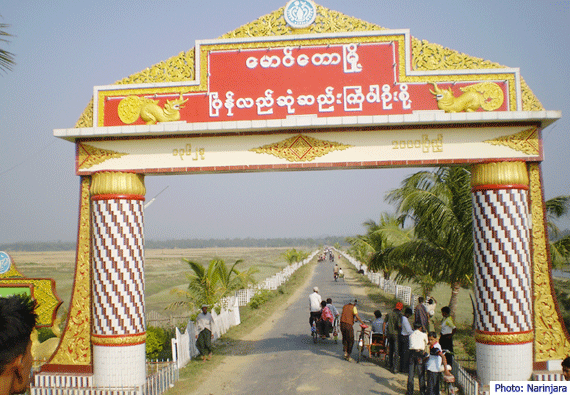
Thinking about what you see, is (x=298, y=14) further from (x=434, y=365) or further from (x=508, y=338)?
(x=508, y=338)

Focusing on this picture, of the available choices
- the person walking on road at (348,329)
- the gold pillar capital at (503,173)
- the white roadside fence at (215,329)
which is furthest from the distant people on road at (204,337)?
the gold pillar capital at (503,173)

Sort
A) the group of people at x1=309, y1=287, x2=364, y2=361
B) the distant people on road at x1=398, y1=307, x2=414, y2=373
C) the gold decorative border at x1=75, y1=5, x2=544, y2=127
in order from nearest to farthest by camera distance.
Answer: the gold decorative border at x1=75, y1=5, x2=544, y2=127 < the distant people on road at x1=398, y1=307, x2=414, y2=373 < the group of people at x1=309, y1=287, x2=364, y2=361

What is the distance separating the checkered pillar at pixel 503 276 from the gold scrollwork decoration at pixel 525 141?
0.91 ft

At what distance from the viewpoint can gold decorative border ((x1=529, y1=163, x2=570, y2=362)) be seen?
877cm

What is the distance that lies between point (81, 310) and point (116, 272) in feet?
3.87

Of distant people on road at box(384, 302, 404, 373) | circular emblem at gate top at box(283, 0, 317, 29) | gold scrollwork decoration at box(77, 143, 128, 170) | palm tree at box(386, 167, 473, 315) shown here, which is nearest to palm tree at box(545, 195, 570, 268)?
palm tree at box(386, 167, 473, 315)

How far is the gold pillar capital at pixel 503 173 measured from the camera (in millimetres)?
8773

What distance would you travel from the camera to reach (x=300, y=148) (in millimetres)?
9211

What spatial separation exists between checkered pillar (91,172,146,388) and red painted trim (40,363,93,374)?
0.87 feet

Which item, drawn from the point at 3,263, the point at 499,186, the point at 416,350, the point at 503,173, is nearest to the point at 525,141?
the point at 503,173

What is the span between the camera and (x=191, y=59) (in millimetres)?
9477

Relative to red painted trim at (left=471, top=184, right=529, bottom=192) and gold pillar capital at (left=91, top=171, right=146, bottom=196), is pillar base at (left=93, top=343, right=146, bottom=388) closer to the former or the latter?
gold pillar capital at (left=91, top=171, right=146, bottom=196)

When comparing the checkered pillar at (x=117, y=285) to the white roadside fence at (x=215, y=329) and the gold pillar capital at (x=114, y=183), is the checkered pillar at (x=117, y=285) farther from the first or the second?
the white roadside fence at (x=215, y=329)

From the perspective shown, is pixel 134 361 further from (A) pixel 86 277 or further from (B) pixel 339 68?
(B) pixel 339 68
